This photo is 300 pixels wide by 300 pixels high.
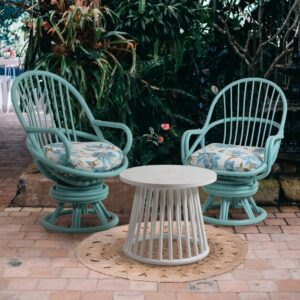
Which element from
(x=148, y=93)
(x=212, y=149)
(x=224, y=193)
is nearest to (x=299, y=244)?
(x=224, y=193)

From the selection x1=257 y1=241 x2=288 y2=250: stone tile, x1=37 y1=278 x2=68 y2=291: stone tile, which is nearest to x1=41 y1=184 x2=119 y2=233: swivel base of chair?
x1=37 y1=278 x2=68 y2=291: stone tile

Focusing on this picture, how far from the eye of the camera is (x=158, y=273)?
2.78m

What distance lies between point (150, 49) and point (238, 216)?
4.89 ft

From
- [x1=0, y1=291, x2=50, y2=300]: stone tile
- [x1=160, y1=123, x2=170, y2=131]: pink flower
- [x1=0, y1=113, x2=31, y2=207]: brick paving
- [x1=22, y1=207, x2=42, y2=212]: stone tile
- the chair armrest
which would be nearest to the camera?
[x1=0, y1=291, x2=50, y2=300]: stone tile

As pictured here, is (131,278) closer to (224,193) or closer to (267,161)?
(224,193)

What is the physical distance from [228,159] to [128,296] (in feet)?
4.03

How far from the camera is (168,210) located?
2.89 metres

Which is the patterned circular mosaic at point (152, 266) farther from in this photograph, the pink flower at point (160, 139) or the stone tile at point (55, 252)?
the pink flower at point (160, 139)

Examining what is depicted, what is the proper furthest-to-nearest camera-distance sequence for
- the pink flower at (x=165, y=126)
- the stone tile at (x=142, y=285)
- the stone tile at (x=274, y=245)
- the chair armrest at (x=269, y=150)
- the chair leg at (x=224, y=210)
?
the pink flower at (x=165, y=126), the chair leg at (x=224, y=210), the chair armrest at (x=269, y=150), the stone tile at (x=274, y=245), the stone tile at (x=142, y=285)

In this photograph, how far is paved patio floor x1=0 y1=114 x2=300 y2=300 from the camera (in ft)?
8.29

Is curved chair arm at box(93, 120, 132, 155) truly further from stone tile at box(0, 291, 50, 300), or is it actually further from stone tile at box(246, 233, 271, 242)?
stone tile at box(0, 291, 50, 300)

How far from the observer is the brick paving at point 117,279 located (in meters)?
2.53

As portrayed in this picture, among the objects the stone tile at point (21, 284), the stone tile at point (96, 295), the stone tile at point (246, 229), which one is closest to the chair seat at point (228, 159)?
the stone tile at point (246, 229)

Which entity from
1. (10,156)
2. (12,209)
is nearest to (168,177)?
(12,209)
